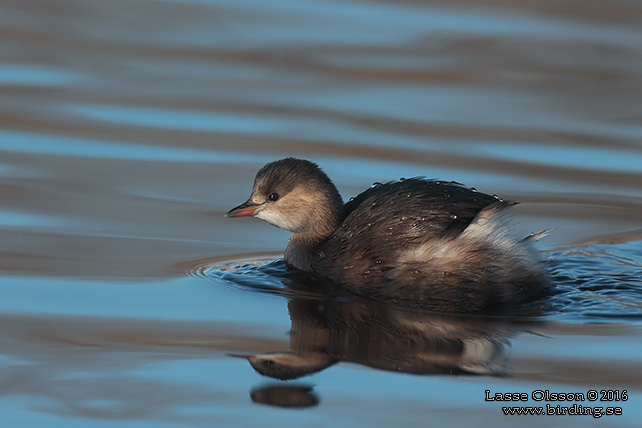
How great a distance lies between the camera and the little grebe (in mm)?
6266

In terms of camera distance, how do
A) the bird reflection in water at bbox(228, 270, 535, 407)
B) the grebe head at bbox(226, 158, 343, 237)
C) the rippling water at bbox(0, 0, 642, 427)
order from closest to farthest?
the rippling water at bbox(0, 0, 642, 427) < the bird reflection in water at bbox(228, 270, 535, 407) < the grebe head at bbox(226, 158, 343, 237)

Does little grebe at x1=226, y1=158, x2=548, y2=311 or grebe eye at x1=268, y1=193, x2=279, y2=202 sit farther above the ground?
grebe eye at x1=268, y1=193, x2=279, y2=202

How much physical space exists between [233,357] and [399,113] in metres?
5.18

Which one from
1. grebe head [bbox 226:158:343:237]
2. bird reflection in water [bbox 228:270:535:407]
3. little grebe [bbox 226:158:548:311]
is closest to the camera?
bird reflection in water [bbox 228:270:535:407]

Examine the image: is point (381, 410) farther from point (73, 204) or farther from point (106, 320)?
point (73, 204)

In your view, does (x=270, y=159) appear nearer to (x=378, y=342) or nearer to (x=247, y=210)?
(x=247, y=210)

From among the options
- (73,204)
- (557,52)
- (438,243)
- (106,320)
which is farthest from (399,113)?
(106,320)

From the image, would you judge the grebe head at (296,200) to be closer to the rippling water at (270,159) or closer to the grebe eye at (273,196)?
the grebe eye at (273,196)

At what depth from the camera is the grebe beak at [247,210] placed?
7.15m

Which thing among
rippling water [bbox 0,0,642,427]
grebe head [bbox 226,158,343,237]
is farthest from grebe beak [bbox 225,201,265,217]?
rippling water [bbox 0,0,642,427]

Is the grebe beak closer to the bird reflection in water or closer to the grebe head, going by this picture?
the grebe head

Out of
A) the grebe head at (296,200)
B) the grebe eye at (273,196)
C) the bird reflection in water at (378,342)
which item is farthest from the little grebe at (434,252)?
the grebe eye at (273,196)

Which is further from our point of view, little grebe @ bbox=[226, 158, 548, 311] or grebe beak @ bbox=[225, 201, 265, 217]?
grebe beak @ bbox=[225, 201, 265, 217]

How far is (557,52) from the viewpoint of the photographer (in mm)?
11734
